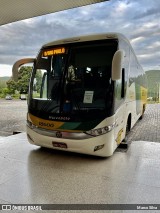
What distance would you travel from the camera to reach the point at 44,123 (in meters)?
3.89

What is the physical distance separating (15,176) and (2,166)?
57cm

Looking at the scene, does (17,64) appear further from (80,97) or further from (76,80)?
(80,97)

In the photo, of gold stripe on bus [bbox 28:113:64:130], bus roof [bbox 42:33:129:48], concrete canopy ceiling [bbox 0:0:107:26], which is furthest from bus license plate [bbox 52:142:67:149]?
concrete canopy ceiling [bbox 0:0:107:26]

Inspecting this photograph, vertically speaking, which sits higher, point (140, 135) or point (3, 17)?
point (3, 17)

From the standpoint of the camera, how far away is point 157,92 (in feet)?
96.5

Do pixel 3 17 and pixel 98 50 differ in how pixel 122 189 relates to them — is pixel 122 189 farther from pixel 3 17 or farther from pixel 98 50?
pixel 3 17

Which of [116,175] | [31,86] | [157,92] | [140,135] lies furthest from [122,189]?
[157,92]

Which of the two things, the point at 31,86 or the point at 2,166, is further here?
the point at 31,86

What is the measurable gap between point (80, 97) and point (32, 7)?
3.25 metres

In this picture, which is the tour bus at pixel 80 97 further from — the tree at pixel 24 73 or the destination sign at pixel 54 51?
the tree at pixel 24 73

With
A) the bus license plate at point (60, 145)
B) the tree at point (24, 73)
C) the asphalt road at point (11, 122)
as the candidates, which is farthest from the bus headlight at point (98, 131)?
the asphalt road at point (11, 122)

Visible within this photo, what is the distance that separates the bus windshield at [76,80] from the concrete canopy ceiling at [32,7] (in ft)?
5.25

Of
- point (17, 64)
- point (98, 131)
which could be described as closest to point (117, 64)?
point (98, 131)

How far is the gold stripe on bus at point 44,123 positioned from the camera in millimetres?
3731
